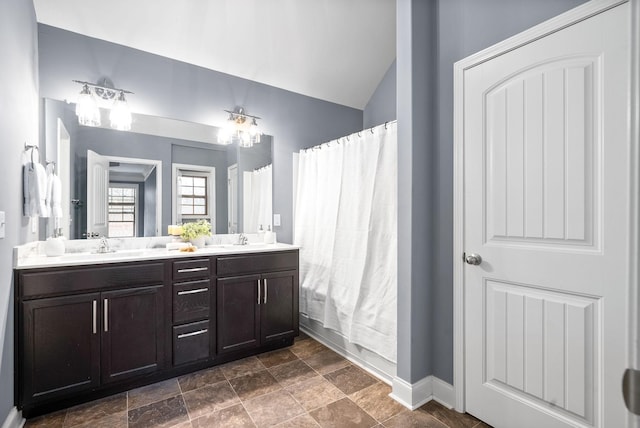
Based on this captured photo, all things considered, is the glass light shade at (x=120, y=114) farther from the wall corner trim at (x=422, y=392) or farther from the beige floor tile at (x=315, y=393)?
the wall corner trim at (x=422, y=392)

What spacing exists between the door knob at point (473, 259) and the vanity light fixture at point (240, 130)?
217 cm

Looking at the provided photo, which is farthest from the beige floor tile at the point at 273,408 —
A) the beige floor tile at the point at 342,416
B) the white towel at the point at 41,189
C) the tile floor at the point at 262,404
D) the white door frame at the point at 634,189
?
the white door frame at the point at 634,189

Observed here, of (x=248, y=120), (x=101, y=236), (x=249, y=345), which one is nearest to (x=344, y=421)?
(x=249, y=345)

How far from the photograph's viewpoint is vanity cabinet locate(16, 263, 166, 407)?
181cm

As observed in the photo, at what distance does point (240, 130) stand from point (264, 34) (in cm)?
86

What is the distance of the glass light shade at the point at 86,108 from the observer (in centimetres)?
237

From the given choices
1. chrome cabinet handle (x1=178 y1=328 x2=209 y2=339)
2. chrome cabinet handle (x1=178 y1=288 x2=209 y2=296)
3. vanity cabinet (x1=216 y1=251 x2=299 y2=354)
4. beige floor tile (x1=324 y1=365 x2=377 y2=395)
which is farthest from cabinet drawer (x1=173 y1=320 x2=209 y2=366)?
beige floor tile (x1=324 y1=365 x2=377 y2=395)

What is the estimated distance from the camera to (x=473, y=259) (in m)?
1.83

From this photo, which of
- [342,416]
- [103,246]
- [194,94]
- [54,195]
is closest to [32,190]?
[54,195]

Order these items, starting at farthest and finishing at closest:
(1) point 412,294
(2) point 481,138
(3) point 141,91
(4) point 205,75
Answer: (4) point 205,75, (3) point 141,91, (1) point 412,294, (2) point 481,138

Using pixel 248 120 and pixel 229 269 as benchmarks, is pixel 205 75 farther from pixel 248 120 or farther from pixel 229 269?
pixel 229 269

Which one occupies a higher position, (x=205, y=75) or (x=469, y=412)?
(x=205, y=75)

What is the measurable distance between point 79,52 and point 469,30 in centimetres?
271

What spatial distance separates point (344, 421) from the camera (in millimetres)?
1833
